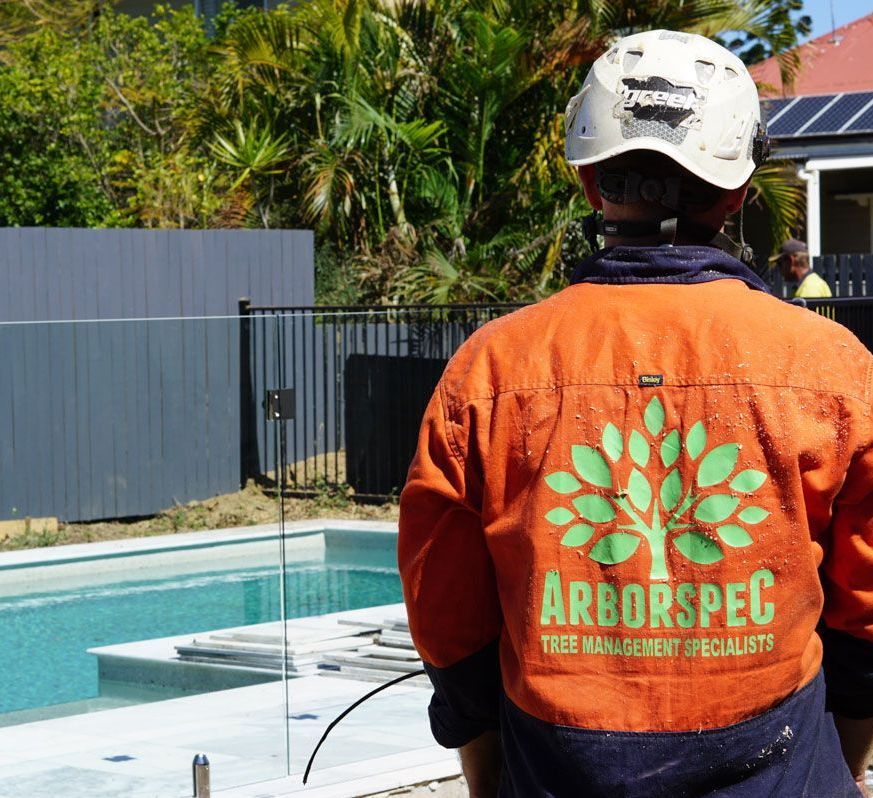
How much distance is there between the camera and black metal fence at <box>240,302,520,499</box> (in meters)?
7.60

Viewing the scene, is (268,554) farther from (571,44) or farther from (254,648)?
(571,44)

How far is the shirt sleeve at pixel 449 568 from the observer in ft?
5.81

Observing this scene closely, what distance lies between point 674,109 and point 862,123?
17.9 m

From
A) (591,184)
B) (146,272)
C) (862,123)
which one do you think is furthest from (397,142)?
(591,184)

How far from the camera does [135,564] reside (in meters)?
6.68

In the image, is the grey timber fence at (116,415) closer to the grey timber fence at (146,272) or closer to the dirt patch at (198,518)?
the dirt patch at (198,518)

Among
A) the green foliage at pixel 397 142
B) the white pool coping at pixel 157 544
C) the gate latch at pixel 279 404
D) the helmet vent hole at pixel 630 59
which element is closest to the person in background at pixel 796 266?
the green foliage at pixel 397 142

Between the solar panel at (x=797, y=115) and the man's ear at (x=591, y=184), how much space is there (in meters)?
17.3

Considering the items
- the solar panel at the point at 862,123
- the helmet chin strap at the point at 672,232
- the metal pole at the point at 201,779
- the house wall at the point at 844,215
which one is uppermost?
the solar panel at the point at 862,123

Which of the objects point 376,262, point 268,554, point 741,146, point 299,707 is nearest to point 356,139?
point 376,262

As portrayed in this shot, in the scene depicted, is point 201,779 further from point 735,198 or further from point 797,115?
point 797,115

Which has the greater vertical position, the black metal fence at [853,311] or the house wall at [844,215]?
the house wall at [844,215]

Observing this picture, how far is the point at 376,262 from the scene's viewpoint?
1473cm

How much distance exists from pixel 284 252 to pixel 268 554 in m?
8.06
